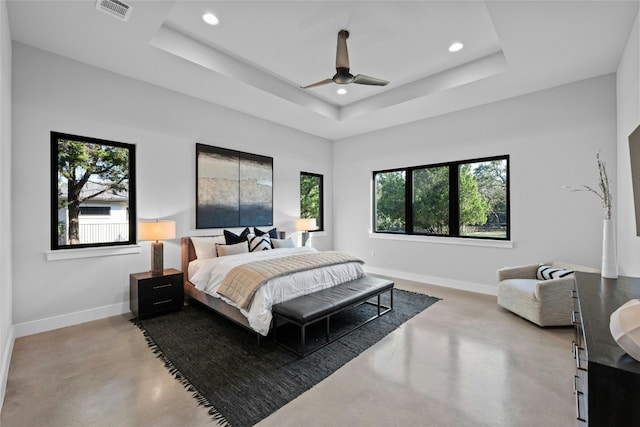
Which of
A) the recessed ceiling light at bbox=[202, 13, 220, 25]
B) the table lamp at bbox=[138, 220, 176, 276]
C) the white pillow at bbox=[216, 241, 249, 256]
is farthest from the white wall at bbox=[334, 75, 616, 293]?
the table lamp at bbox=[138, 220, 176, 276]

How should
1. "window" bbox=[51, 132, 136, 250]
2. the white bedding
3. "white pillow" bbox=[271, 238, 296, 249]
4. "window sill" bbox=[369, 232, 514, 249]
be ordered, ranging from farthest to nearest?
"white pillow" bbox=[271, 238, 296, 249], "window sill" bbox=[369, 232, 514, 249], "window" bbox=[51, 132, 136, 250], the white bedding

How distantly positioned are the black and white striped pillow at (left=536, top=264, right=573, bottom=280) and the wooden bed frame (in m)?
3.59

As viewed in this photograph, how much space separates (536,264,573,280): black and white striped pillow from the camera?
3.38 meters

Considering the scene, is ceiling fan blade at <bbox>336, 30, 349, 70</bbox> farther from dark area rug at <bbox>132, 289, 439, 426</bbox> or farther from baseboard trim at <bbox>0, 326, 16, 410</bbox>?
baseboard trim at <bbox>0, 326, 16, 410</bbox>

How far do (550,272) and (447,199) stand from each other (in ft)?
6.30

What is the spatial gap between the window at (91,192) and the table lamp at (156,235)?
0.33 metres

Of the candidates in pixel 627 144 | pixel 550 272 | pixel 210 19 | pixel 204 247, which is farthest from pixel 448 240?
pixel 210 19

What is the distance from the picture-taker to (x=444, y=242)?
502cm

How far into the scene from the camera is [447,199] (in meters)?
5.07

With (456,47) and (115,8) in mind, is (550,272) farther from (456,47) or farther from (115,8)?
(115,8)

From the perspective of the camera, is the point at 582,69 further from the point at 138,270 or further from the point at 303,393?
the point at 138,270

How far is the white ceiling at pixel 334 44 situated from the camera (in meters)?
2.63

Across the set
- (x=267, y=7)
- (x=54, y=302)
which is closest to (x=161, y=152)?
(x=54, y=302)

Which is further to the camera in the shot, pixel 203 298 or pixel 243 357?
pixel 203 298
